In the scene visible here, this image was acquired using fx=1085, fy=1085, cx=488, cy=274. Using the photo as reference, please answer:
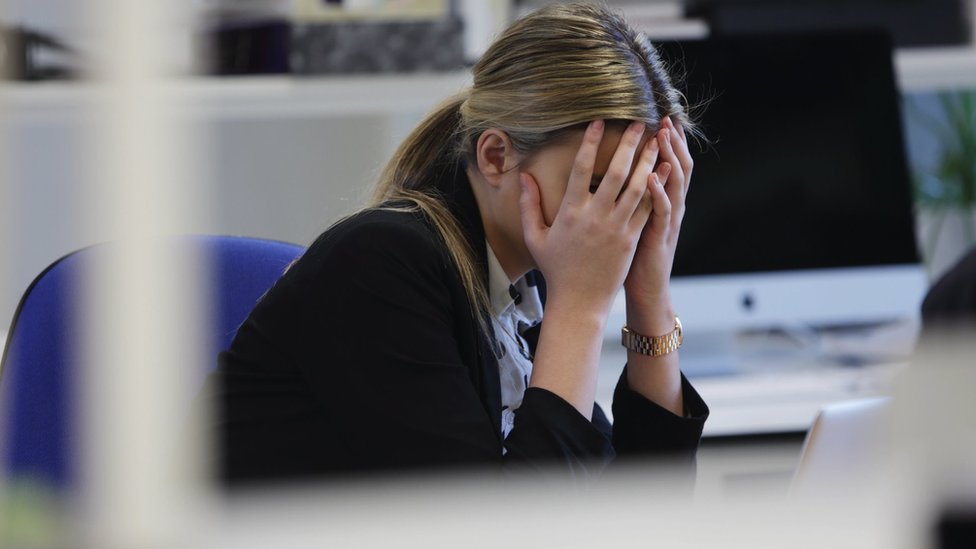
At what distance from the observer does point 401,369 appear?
1.05m

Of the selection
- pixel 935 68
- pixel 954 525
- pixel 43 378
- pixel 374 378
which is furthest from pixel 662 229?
pixel 935 68

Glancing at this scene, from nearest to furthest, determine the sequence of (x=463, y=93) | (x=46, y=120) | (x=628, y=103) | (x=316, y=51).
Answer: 1. (x=46, y=120)
2. (x=628, y=103)
3. (x=463, y=93)
4. (x=316, y=51)

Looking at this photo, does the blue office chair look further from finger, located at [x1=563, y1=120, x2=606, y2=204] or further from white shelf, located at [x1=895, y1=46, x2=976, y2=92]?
white shelf, located at [x1=895, y1=46, x2=976, y2=92]

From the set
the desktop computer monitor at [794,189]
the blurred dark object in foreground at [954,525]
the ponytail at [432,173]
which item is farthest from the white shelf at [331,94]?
the blurred dark object in foreground at [954,525]

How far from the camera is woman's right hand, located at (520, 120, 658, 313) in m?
1.12

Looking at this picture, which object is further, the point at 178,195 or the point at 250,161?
the point at 250,161

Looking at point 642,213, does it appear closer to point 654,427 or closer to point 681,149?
point 681,149

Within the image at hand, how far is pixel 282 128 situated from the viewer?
75.7 inches

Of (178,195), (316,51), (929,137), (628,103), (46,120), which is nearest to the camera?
(178,195)

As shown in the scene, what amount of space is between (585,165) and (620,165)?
39 millimetres

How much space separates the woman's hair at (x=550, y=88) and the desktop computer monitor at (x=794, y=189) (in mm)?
762

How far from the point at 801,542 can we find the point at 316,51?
167 cm

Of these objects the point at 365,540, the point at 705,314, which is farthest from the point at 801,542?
the point at 705,314

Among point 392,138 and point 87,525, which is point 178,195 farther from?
A: point 392,138
